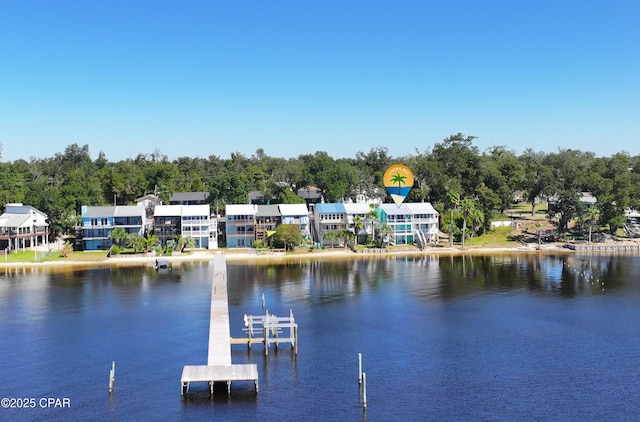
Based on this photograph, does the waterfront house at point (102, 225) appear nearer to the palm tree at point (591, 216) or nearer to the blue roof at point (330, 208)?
the blue roof at point (330, 208)

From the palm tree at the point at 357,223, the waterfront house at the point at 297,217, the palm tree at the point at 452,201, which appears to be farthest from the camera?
the palm tree at the point at 452,201

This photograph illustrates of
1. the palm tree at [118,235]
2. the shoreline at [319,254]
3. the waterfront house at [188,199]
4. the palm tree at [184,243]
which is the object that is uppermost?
the waterfront house at [188,199]

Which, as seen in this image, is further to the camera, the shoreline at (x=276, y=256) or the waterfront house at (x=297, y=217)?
the waterfront house at (x=297, y=217)

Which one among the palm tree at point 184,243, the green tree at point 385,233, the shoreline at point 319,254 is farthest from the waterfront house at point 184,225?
the green tree at point 385,233

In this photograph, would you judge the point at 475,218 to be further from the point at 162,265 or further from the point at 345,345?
the point at 345,345

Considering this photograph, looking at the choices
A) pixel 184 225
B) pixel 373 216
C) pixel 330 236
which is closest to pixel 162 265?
pixel 184 225

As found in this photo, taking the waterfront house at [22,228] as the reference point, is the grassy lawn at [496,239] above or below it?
below

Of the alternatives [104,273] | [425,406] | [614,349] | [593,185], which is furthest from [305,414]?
[593,185]
